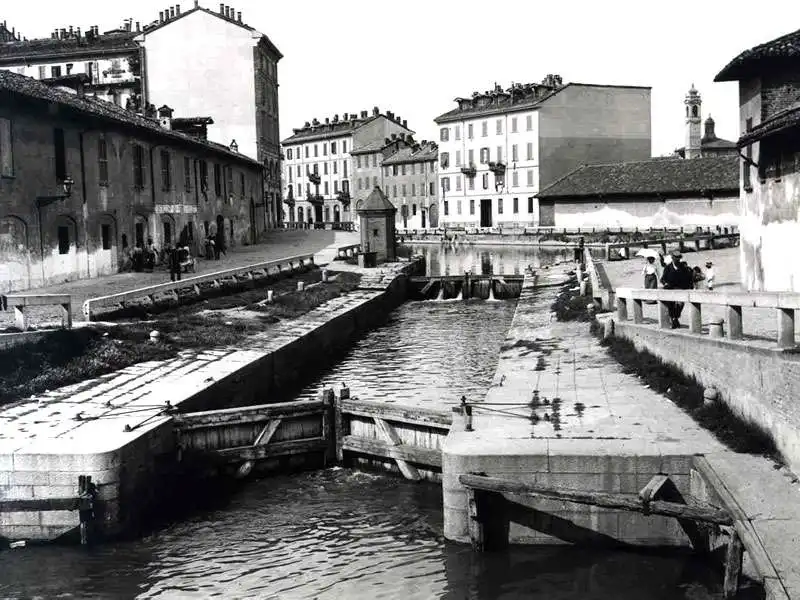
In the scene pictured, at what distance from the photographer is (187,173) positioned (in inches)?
1794

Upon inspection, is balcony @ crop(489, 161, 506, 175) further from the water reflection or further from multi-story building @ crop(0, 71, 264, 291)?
multi-story building @ crop(0, 71, 264, 291)

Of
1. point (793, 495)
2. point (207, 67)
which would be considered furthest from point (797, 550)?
point (207, 67)

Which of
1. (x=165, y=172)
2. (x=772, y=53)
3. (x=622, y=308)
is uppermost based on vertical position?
(x=772, y=53)

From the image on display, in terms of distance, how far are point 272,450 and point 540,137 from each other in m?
74.2

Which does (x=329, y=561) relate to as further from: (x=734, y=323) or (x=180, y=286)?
(x=180, y=286)

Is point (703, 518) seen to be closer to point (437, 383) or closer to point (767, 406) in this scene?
point (767, 406)

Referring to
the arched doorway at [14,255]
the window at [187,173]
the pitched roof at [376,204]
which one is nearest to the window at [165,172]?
the window at [187,173]

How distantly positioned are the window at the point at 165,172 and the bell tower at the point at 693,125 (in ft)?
229

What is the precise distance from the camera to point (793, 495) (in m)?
11.0

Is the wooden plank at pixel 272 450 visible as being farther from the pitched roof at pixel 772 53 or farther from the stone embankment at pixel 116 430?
the pitched roof at pixel 772 53

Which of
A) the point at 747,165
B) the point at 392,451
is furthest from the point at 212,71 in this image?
the point at 392,451

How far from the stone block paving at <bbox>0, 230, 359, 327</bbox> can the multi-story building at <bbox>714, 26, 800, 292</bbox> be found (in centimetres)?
1800

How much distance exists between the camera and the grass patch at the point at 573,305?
91.3ft

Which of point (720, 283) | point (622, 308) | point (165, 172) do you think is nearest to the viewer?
point (622, 308)
